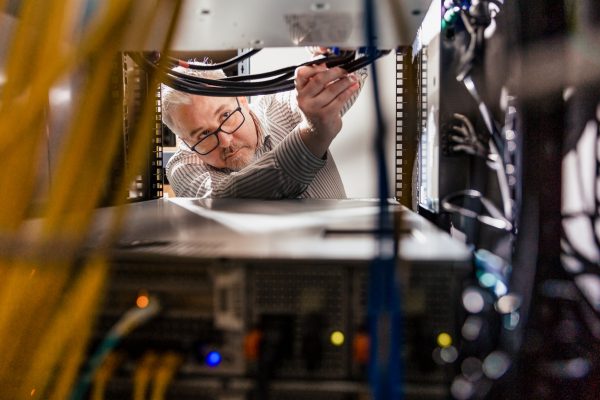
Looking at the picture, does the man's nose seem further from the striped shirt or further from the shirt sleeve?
the shirt sleeve

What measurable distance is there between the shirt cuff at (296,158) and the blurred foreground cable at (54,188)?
69 centimetres

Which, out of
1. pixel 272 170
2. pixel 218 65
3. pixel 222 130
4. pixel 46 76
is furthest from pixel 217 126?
pixel 46 76

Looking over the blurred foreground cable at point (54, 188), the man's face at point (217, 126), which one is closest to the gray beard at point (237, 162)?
the man's face at point (217, 126)

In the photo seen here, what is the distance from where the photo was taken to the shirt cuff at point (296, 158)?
1066 mm

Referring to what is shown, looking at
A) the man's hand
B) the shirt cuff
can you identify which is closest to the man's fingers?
the man's hand

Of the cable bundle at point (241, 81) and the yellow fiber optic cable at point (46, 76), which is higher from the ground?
the cable bundle at point (241, 81)

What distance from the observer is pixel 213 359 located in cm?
42

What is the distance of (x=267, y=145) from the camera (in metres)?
1.59

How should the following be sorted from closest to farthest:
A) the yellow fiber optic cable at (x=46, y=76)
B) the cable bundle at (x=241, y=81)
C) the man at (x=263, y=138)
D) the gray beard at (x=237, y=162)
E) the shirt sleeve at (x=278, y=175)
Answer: the yellow fiber optic cable at (x=46, y=76) → the cable bundle at (x=241, y=81) → the man at (x=263, y=138) → the shirt sleeve at (x=278, y=175) → the gray beard at (x=237, y=162)

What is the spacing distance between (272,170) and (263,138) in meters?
0.56

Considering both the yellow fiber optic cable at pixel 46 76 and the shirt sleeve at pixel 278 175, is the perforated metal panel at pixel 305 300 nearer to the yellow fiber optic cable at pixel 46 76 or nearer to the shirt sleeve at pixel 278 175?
the yellow fiber optic cable at pixel 46 76

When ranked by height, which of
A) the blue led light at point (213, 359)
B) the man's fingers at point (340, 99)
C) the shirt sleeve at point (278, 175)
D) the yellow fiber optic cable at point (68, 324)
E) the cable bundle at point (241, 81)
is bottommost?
the blue led light at point (213, 359)

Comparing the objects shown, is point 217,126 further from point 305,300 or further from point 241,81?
point 305,300

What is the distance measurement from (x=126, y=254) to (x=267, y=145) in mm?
1223
